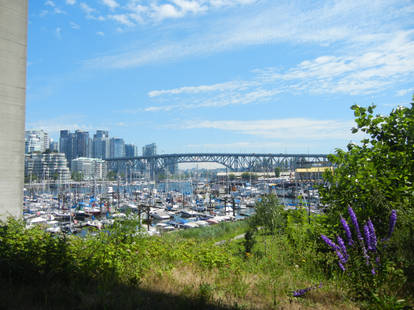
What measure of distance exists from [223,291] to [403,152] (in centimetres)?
333

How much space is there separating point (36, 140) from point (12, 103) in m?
198

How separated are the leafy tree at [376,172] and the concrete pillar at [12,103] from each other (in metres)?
7.22

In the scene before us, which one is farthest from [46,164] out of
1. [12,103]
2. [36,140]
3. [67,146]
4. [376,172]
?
[376,172]

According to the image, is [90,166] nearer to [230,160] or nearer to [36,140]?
[36,140]

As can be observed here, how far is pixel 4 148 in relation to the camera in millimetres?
6961

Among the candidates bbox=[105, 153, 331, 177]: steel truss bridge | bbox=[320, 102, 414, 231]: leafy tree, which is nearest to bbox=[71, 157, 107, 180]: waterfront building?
bbox=[105, 153, 331, 177]: steel truss bridge

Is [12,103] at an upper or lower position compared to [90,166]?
upper

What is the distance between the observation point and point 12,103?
280 inches

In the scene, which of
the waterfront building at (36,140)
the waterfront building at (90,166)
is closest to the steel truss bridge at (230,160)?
the waterfront building at (90,166)

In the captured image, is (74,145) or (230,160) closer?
(230,160)

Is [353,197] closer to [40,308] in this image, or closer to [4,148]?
[40,308]

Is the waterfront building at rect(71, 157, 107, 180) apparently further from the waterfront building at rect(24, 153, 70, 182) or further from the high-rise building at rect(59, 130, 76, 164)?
the high-rise building at rect(59, 130, 76, 164)

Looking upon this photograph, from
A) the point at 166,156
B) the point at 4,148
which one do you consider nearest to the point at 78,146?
the point at 166,156

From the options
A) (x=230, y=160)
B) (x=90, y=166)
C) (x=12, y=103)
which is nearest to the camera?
(x=12, y=103)
